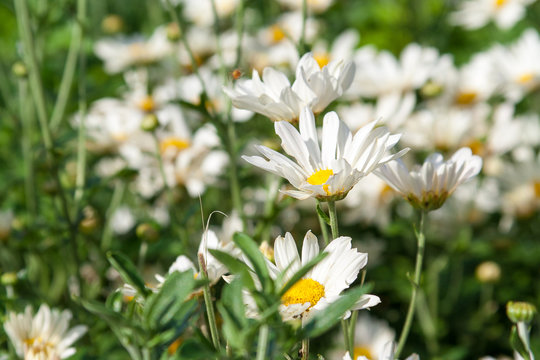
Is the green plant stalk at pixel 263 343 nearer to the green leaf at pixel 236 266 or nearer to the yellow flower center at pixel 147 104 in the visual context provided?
the green leaf at pixel 236 266

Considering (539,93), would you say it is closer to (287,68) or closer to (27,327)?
(287,68)

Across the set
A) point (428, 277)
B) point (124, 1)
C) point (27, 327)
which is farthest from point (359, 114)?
point (124, 1)

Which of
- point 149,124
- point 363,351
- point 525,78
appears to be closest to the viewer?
point 149,124

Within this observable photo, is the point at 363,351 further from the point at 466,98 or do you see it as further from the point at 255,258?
the point at 255,258

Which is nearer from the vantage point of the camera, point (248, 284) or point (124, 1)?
point (248, 284)

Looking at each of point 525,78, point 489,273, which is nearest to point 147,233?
point 489,273


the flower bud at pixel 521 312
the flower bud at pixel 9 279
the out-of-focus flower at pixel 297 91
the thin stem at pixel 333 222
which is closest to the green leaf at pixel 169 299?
the thin stem at pixel 333 222
